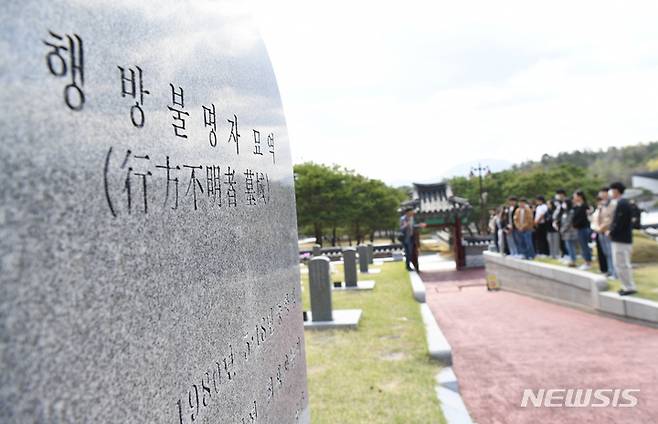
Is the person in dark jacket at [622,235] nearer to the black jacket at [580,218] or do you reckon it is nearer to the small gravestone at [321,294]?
the black jacket at [580,218]

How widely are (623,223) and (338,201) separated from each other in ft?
96.0

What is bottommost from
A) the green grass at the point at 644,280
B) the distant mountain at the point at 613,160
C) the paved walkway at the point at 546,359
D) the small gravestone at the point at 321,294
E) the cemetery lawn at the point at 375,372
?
the paved walkway at the point at 546,359

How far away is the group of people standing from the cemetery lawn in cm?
401

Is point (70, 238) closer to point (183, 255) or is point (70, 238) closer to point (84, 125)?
point (84, 125)

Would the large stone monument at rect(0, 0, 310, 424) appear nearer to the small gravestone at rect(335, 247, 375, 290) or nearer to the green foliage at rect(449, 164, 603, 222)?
the small gravestone at rect(335, 247, 375, 290)

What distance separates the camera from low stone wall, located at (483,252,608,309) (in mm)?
10087

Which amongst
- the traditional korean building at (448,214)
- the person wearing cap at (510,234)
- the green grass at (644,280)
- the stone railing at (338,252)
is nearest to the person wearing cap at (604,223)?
the green grass at (644,280)

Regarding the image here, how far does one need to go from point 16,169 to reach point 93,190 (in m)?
0.25

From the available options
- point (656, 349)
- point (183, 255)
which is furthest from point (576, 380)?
point (183, 255)

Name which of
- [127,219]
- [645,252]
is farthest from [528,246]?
[127,219]

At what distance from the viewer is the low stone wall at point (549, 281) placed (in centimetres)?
1009

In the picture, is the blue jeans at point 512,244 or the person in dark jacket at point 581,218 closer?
the person in dark jacket at point 581,218

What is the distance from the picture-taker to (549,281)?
12258mm

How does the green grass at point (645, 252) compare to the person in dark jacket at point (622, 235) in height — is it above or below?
below
